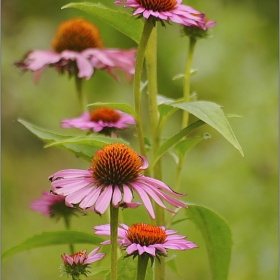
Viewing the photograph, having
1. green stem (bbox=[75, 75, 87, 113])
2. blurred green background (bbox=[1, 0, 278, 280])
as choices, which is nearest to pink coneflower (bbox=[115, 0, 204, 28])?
green stem (bbox=[75, 75, 87, 113])

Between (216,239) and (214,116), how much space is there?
0.49 feet

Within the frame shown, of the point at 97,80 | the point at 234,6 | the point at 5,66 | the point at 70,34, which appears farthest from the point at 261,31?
the point at 70,34

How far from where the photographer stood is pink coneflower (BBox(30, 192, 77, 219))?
830 millimetres

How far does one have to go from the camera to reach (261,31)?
6.99 ft

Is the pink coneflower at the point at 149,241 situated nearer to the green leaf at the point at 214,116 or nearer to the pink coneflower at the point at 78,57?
the green leaf at the point at 214,116

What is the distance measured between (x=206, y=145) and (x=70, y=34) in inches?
45.7

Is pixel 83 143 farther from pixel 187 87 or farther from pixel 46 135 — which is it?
pixel 187 87

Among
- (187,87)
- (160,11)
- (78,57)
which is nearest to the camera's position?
(160,11)

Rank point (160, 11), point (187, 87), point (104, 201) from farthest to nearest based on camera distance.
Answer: point (187, 87) → point (160, 11) → point (104, 201)

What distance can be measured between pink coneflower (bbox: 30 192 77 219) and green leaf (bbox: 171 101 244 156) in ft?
0.89

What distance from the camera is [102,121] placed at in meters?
0.81

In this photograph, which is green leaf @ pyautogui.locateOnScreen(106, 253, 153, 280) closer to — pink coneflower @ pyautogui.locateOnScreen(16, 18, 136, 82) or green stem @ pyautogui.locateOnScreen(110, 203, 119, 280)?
green stem @ pyautogui.locateOnScreen(110, 203, 119, 280)

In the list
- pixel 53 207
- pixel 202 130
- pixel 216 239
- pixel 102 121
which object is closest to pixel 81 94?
pixel 102 121

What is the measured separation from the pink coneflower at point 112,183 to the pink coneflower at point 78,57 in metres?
0.24
